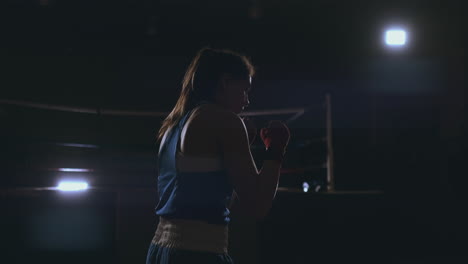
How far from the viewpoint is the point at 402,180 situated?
6.45 metres

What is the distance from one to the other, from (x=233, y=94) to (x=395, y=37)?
720 centimetres

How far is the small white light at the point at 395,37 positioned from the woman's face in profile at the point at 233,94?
7.12 metres

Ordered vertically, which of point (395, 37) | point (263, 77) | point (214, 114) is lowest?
point (214, 114)

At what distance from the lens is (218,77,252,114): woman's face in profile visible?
1.12 meters

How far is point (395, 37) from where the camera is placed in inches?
297

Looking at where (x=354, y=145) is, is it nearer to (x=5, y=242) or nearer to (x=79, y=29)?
(x=79, y=29)

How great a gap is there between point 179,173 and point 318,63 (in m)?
7.22

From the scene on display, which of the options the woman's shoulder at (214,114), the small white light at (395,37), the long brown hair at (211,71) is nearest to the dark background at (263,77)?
the small white light at (395,37)

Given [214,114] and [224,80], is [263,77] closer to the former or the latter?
[224,80]

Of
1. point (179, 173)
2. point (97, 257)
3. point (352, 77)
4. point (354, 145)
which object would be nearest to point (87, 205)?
point (97, 257)

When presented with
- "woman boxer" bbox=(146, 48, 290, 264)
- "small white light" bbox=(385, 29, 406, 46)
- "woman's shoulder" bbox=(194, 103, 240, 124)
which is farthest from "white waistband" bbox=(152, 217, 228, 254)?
"small white light" bbox=(385, 29, 406, 46)

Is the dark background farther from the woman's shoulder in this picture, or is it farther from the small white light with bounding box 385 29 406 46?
the woman's shoulder

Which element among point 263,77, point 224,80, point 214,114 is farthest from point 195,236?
point 263,77

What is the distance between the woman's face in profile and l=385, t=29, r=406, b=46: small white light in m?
7.12
